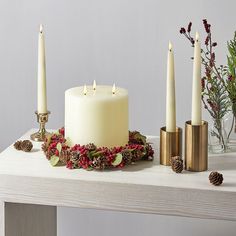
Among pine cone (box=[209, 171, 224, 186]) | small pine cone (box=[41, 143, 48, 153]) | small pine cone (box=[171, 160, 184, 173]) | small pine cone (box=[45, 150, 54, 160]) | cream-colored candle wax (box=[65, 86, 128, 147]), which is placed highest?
cream-colored candle wax (box=[65, 86, 128, 147])

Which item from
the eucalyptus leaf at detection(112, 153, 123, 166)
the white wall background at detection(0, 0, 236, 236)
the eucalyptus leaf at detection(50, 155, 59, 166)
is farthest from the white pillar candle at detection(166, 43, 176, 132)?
the white wall background at detection(0, 0, 236, 236)

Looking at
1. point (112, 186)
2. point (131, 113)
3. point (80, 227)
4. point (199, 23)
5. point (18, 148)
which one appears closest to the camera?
point (112, 186)

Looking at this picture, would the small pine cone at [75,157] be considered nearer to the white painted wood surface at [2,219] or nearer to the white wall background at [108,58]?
the white painted wood surface at [2,219]

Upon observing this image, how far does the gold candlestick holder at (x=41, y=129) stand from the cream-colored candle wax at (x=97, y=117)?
139 mm

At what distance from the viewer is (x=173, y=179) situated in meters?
1.32

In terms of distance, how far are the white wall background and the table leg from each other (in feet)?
0.50

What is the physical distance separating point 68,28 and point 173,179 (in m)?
0.63

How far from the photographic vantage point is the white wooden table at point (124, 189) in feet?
4.20

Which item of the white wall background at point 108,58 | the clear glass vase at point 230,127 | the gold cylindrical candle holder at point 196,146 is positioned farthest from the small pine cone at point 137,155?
the white wall background at point 108,58

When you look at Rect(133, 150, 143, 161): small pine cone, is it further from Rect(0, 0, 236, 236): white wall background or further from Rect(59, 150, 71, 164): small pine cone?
Rect(0, 0, 236, 236): white wall background

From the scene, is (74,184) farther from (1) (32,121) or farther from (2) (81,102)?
(1) (32,121)

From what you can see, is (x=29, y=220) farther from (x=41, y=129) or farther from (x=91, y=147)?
(x=91, y=147)

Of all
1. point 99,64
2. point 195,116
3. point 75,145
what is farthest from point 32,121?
point 195,116

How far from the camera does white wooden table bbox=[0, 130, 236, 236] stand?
1279 mm
